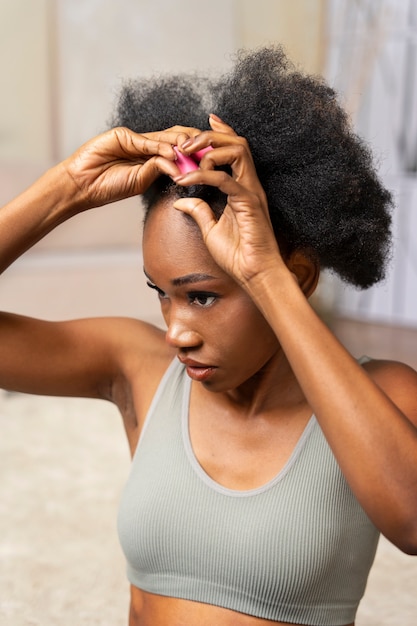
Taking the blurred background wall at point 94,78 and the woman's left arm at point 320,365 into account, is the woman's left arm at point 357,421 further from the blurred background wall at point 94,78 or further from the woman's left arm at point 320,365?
the blurred background wall at point 94,78

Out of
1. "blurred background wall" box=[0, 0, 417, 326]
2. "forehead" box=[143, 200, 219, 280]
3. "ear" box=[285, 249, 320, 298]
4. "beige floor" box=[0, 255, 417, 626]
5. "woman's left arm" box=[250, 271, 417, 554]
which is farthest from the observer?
"blurred background wall" box=[0, 0, 417, 326]

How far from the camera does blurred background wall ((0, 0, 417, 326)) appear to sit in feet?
13.0

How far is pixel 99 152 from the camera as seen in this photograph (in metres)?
1.20

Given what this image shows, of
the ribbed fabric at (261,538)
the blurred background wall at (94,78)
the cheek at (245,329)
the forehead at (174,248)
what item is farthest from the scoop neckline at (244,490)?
the blurred background wall at (94,78)

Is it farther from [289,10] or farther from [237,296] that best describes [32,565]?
[289,10]

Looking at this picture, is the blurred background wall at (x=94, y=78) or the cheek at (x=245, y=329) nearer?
the cheek at (x=245, y=329)

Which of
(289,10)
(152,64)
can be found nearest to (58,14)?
(152,64)

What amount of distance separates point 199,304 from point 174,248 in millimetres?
78

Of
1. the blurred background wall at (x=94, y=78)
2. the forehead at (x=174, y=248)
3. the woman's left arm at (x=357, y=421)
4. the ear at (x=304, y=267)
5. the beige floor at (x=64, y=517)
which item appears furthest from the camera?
the blurred background wall at (x=94, y=78)

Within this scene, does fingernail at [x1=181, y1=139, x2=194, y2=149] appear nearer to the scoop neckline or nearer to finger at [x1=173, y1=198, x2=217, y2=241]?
finger at [x1=173, y1=198, x2=217, y2=241]

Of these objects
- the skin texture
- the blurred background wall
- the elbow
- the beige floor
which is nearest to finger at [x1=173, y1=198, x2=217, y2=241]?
the skin texture

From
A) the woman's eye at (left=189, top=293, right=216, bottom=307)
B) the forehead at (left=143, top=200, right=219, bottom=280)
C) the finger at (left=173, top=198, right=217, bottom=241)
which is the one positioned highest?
the finger at (left=173, top=198, right=217, bottom=241)

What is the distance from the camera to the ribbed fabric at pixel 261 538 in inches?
45.9

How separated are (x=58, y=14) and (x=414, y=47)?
2.27 meters
